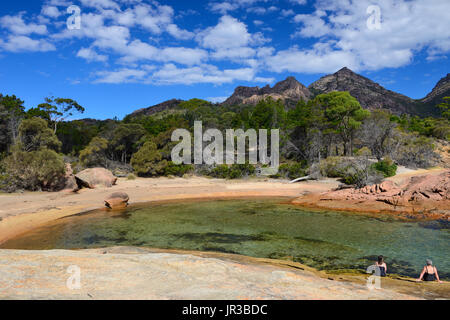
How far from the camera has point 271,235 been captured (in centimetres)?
1159

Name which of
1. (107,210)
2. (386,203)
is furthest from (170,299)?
(386,203)

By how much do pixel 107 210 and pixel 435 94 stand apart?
11535 cm

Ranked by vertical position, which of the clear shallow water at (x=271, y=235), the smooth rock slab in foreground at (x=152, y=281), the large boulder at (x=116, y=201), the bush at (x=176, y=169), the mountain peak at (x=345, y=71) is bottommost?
the clear shallow water at (x=271, y=235)

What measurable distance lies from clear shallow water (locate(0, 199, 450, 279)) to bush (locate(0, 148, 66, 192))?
239 inches

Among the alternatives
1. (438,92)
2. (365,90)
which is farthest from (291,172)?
(438,92)

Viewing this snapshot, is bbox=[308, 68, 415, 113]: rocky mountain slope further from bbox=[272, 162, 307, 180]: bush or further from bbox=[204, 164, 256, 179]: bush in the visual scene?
bbox=[204, 164, 256, 179]: bush

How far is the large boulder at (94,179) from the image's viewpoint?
21062 mm

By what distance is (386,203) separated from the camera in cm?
1571

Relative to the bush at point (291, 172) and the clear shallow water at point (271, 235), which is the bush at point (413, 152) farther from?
the clear shallow water at point (271, 235)

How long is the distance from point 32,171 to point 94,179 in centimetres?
428

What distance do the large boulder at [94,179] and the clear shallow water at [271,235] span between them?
594 cm

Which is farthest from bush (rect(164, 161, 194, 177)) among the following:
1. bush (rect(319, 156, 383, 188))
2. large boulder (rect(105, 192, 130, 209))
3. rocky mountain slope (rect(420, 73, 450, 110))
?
rocky mountain slope (rect(420, 73, 450, 110))

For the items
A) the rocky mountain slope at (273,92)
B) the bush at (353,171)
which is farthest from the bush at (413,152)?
the rocky mountain slope at (273,92)
